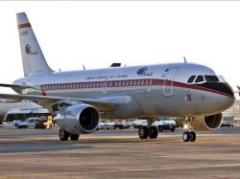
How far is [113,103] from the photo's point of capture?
116ft

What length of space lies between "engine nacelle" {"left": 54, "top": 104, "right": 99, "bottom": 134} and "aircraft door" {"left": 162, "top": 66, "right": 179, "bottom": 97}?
3.82 meters

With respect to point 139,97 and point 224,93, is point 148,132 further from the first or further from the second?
point 224,93

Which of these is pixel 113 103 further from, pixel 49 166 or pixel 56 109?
pixel 49 166

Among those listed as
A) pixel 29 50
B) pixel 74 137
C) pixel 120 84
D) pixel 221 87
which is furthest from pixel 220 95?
pixel 29 50

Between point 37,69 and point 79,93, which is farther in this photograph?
point 37,69

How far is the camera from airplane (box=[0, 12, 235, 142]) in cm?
3198

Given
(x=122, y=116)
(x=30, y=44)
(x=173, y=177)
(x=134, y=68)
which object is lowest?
(x=173, y=177)

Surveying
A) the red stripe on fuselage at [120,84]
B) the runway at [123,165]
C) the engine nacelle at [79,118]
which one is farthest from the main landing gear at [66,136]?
the runway at [123,165]

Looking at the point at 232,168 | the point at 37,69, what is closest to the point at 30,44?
the point at 37,69

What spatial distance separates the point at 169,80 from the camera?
32.9 m

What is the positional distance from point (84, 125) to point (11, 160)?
13.7 m

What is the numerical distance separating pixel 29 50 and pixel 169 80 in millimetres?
15047

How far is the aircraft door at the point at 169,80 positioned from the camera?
108 ft

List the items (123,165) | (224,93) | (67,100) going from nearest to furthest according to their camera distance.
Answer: (123,165) < (224,93) < (67,100)
